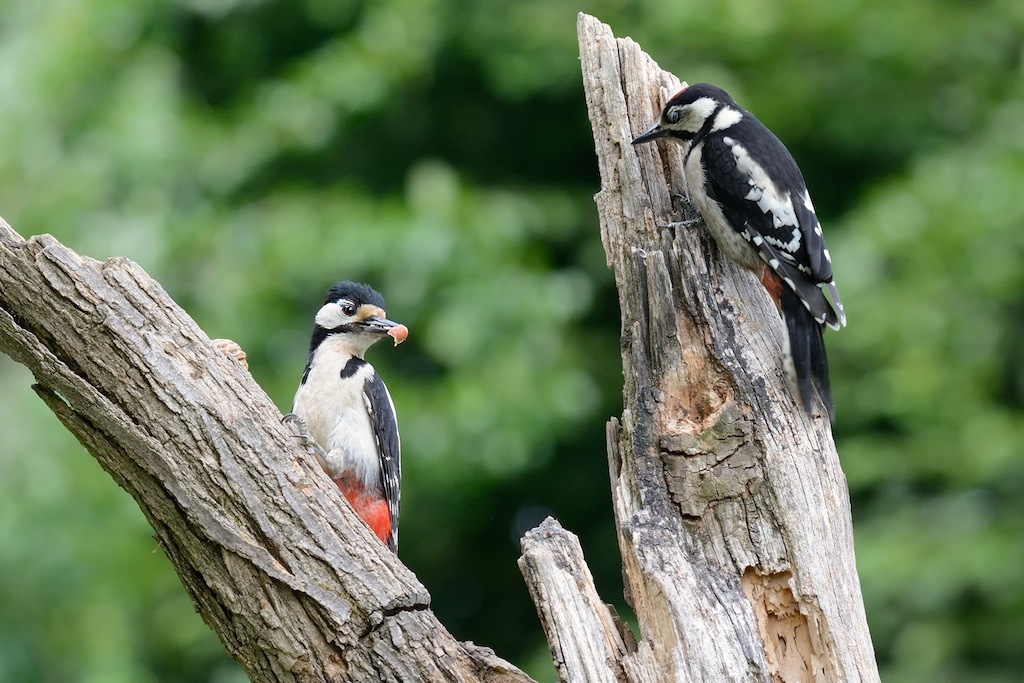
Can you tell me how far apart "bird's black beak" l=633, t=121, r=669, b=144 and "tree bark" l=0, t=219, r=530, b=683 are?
5.57 ft

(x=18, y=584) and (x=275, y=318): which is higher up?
(x=275, y=318)

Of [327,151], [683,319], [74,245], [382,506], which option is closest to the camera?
[683,319]

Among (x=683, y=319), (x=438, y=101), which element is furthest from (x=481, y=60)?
(x=683, y=319)

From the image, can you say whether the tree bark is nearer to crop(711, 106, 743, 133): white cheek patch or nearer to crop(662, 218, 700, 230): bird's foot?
crop(662, 218, 700, 230): bird's foot

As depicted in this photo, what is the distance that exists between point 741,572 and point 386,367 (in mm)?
5165

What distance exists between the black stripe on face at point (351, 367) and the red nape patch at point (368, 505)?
417 millimetres

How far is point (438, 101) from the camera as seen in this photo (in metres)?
9.88

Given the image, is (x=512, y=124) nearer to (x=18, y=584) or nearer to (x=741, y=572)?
(x=18, y=584)

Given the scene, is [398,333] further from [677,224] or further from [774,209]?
[774,209]

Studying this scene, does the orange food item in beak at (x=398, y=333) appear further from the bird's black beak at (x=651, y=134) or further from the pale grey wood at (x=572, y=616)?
the pale grey wood at (x=572, y=616)

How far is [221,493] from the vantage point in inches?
133

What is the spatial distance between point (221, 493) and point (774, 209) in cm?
238

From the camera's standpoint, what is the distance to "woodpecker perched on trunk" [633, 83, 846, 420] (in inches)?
168

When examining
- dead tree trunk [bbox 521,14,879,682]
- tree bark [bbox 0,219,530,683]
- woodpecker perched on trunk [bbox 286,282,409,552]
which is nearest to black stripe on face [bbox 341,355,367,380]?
woodpecker perched on trunk [bbox 286,282,409,552]
